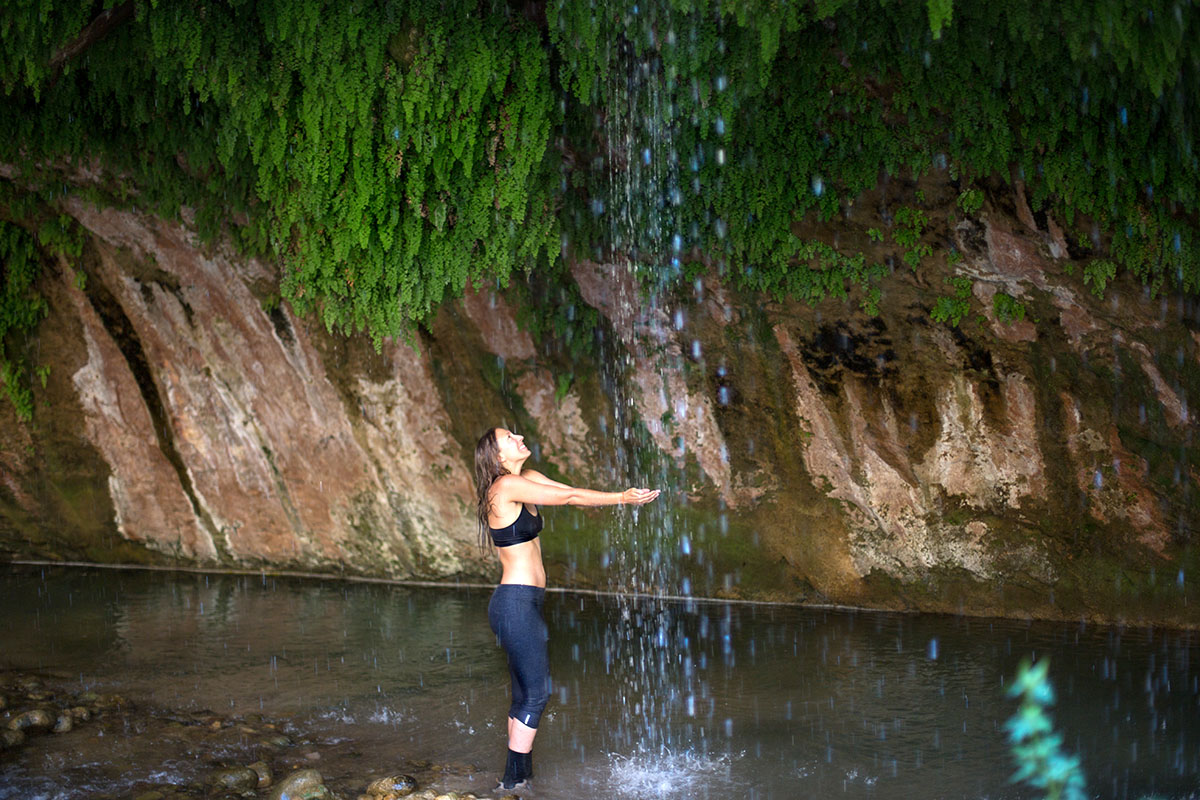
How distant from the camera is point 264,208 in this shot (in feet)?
26.4

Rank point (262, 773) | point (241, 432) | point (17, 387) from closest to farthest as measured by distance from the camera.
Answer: point (262, 773) < point (241, 432) < point (17, 387)

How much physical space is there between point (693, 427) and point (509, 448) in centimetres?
460

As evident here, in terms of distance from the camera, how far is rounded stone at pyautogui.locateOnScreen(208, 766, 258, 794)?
5.08 metres

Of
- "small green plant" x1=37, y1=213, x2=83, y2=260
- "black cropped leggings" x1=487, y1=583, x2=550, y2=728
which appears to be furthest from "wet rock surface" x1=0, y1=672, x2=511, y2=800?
"small green plant" x1=37, y1=213, x2=83, y2=260

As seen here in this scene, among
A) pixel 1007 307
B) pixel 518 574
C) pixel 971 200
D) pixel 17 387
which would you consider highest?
pixel 971 200

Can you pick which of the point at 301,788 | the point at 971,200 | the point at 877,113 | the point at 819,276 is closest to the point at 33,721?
the point at 301,788

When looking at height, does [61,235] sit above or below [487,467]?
above

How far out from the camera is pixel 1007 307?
25.3 ft

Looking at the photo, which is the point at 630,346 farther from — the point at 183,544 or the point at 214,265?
the point at 183,544

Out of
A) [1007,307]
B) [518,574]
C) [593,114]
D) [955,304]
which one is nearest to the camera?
[518,574]

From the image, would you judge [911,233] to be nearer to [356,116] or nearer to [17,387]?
[356,116]

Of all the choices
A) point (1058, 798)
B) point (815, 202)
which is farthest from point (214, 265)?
point (1058, 798)

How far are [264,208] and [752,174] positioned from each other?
397cm

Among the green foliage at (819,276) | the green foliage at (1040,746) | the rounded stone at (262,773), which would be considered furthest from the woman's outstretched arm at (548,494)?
the green foliage at (819,276)
